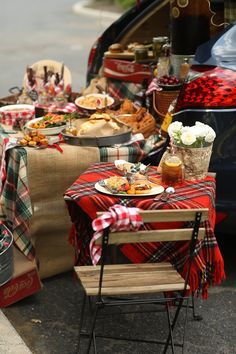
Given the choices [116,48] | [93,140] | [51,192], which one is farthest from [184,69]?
[116,48]

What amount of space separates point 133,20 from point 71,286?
3.06 metres

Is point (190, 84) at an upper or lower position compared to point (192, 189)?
upper

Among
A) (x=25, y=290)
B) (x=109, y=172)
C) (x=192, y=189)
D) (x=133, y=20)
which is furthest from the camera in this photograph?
(x=133, y=20)

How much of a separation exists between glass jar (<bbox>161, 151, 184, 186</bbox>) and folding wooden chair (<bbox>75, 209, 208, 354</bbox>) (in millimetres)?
277

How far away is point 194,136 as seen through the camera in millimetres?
3693

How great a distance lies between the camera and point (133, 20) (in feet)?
21.5

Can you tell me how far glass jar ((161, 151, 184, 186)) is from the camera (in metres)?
3.64

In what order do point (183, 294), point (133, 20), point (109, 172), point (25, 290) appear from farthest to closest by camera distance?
Answer: point (133, 20), point (25, 290), point (109, 172), point (183, 294)

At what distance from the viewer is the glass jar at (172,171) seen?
3641mm

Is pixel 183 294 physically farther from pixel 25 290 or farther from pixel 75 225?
pixel 25 290

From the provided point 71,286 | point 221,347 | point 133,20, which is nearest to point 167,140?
point 71,286

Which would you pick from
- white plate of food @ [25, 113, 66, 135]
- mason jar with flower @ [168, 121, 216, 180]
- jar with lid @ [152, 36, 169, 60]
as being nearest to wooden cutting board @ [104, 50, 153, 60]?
jar with lid @ [152, 36, 169, 60]

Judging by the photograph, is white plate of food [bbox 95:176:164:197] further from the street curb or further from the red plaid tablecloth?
the street curb

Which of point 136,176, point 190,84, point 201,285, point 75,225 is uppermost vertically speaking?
point 190,84
